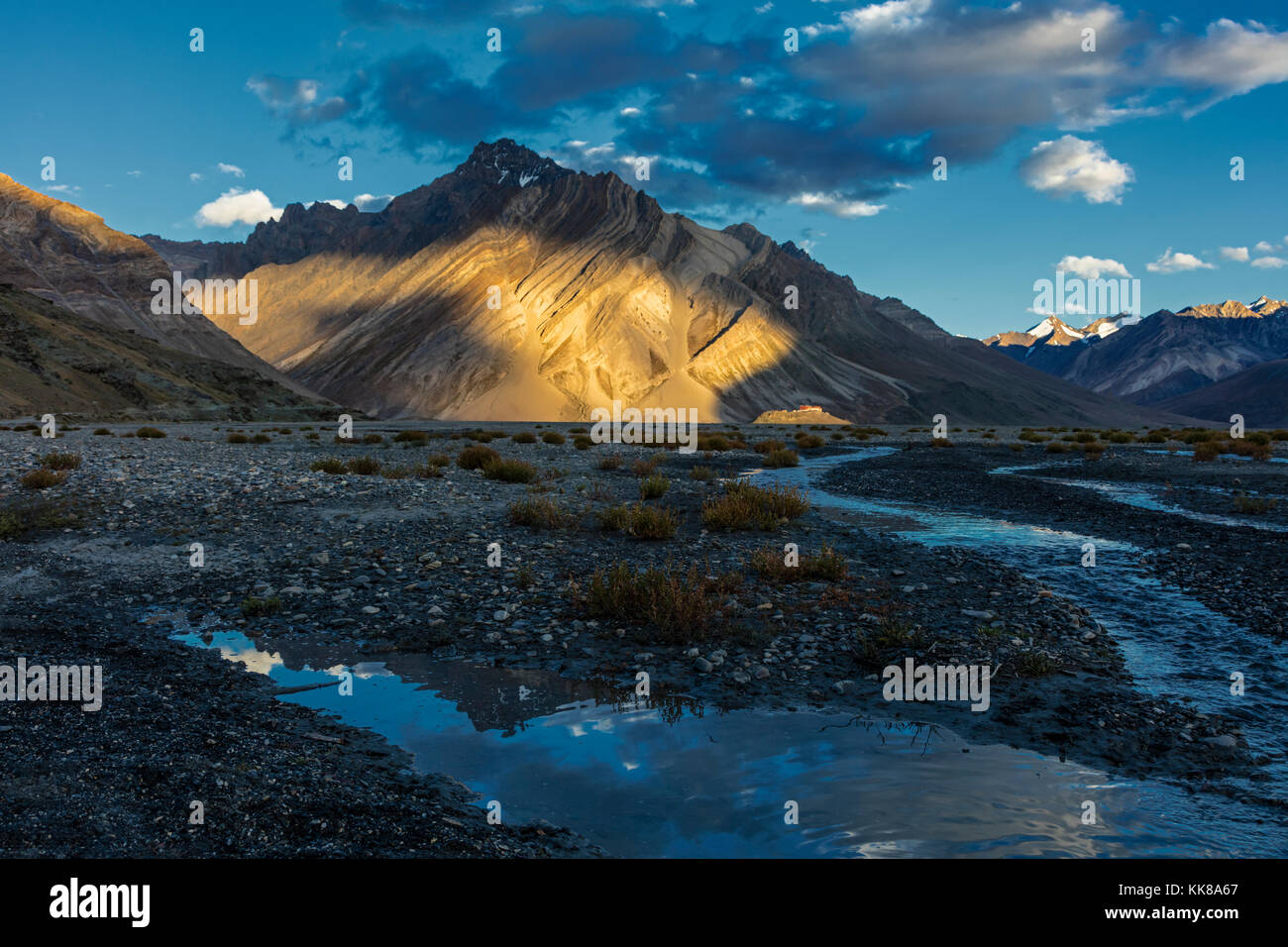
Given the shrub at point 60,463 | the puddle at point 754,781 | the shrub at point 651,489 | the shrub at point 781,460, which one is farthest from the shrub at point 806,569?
the shrub at point 781,460

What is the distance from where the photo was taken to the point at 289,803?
4441 millimetres

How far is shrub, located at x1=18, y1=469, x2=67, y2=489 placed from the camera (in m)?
15.6

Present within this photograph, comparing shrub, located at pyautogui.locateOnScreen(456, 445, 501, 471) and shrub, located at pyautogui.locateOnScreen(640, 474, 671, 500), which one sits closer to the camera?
shrub, located at pyautogui.locateOnScreen(640, 474, 671, 500)

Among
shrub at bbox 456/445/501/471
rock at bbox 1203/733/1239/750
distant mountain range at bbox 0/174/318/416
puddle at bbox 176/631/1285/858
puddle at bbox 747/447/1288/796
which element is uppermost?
distant mountain range at bbox 0/174/318/416

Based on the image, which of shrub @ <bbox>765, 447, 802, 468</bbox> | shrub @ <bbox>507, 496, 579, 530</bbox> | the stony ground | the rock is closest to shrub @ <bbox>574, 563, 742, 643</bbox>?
the stony ground

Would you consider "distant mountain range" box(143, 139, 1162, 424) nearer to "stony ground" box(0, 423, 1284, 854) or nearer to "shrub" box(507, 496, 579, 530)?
"shrub" box(507, 496, 579, 530)

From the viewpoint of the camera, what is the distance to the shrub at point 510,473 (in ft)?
72.0

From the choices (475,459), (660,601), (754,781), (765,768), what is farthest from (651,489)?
(754,781)

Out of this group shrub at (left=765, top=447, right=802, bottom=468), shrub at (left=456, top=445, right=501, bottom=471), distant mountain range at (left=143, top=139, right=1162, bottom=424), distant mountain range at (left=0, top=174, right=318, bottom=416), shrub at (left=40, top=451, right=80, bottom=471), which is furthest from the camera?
distant mountain range at (left=143, top=139, right=1162, bottom=424)

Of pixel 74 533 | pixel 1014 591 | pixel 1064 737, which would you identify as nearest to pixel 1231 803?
pixel 1064 737

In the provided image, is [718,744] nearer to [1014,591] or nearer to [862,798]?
[862,798]

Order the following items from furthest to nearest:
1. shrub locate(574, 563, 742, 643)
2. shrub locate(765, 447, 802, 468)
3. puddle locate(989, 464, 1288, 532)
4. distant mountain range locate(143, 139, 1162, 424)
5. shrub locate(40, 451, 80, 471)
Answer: distant mountain range locate(143, 139, 1162, 424)
shrub locate(765, 447, 802, 468)
shrub locate(40, 451, 80, 471)
puddle locate(989, 464, 1288, 532)
shrub locate(574, 563, 742, 643)

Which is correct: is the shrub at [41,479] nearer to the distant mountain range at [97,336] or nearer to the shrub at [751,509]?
the shrub at [751,509]

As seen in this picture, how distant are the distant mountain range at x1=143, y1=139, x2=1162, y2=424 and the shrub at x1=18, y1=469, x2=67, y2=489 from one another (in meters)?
119
